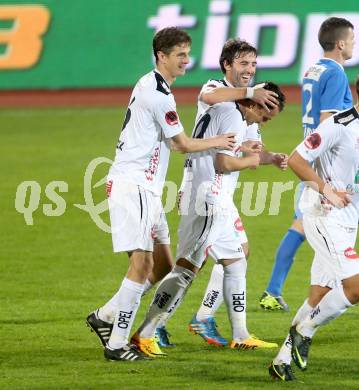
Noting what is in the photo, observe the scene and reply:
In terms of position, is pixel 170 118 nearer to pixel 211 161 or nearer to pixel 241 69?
pixel 211 161

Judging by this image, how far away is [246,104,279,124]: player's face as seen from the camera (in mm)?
7738

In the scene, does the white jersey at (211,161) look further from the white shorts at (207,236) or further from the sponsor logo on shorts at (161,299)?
the sponsor logo on shorts at (161,299)

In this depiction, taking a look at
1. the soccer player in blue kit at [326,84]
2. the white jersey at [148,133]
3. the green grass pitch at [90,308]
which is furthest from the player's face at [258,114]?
the green grass pitch at [90,308]

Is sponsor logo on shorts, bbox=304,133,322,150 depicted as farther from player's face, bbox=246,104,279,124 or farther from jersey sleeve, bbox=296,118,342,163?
player's face, bbox=246,104,279,124

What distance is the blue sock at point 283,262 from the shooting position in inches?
375

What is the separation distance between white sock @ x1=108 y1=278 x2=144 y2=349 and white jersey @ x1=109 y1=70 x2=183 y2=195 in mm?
676

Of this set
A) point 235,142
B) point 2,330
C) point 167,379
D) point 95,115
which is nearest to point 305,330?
point 167,379

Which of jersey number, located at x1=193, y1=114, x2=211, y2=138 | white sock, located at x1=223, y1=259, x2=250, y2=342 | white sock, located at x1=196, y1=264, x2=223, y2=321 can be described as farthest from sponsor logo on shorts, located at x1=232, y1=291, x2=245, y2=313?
jersey number, located at x1=193, y1=114, x2=211, y2=138

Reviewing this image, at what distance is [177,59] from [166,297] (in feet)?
5.37

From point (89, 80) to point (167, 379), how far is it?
768 inches

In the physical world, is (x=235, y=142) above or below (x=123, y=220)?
above

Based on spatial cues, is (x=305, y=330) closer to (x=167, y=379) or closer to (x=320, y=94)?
(x=167, y=379)

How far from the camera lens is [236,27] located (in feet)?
83.5

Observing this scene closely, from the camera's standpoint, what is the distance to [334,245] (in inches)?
271
